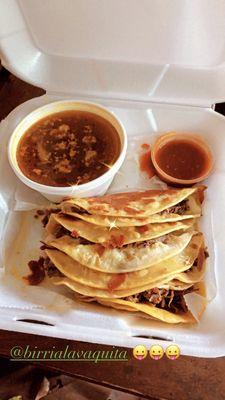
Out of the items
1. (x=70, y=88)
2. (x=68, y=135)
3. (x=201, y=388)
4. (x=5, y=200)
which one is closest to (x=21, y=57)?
(x=70, y=88)

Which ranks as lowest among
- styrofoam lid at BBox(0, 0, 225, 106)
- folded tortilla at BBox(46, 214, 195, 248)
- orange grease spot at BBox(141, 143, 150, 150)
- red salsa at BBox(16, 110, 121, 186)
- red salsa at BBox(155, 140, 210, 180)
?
red salsa at BBox(155, 140, 210, 180)

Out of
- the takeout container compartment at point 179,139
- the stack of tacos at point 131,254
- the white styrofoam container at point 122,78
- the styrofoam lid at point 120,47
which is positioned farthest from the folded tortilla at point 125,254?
the styrofoam lid at point 120,47

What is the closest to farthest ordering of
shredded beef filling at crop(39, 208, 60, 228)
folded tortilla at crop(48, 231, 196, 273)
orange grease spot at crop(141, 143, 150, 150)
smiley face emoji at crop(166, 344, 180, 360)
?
smiley face emoji at crop(166, 344, 180, 360), folded tortilla at crop(48, 231, 196, 273), shredded beef filling at crop(39, 208, 60, 228), orange grease spot at crop(141, 143, 150, 150)

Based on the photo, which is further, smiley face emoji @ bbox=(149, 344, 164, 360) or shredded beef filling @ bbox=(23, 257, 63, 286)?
shredded beef filling @ bbox=(23, 257, 63, 286)

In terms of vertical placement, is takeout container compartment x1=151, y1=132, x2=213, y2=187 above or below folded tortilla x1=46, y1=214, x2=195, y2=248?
below

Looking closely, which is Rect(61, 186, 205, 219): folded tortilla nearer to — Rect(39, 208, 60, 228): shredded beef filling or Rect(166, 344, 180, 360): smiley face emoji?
Rect(39, 208, 60, 228): shredded beef filling

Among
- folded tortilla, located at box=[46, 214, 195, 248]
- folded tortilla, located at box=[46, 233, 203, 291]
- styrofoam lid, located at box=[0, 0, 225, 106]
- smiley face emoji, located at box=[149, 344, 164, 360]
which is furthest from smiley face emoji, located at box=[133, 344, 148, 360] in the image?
styrofoam lid, located at box=[0, 0, 225, 106]

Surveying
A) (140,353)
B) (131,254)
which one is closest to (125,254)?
(131,254)
